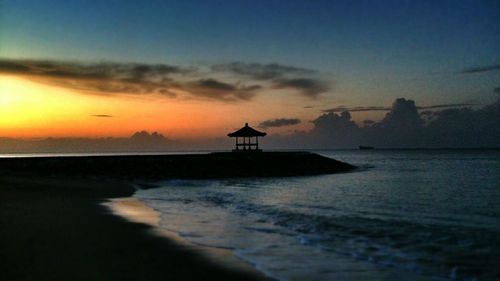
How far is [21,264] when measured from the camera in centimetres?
768

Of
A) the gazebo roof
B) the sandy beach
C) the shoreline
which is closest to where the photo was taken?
the sandy beach

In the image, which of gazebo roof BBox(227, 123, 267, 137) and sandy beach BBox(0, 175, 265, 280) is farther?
gazebo roof BBox(227, 123, 267, 137)

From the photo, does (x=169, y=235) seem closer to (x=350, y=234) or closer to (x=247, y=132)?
(x=350, y=234)

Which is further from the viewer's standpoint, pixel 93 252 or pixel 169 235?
pixel 169 235

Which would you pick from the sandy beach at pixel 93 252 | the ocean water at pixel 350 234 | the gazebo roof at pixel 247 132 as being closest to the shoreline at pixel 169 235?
the sandy beach at pixel 93 252

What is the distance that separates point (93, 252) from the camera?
8898 millimetres

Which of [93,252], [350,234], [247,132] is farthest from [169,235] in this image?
[247,132]

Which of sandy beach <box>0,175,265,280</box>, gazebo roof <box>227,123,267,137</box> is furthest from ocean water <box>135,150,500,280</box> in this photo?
gazebo roof <box>227,123,267,137</box>

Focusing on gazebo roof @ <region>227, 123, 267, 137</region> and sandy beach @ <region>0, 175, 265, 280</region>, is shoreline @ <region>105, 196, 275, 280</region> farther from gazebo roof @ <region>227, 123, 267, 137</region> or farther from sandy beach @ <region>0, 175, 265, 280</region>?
gazebo roof @ <region>227, 123, 267, 137</region>

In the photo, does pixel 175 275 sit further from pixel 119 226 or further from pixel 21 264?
pixel 119 226

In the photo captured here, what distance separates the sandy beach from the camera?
7.32 m

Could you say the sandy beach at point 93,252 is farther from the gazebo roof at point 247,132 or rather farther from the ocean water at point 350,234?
the gazebo roof at point 247,132

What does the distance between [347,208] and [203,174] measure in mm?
26016

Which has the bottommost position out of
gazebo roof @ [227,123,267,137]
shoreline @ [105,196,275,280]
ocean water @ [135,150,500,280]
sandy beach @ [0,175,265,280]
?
ocean water @ [135,150,500,280]
